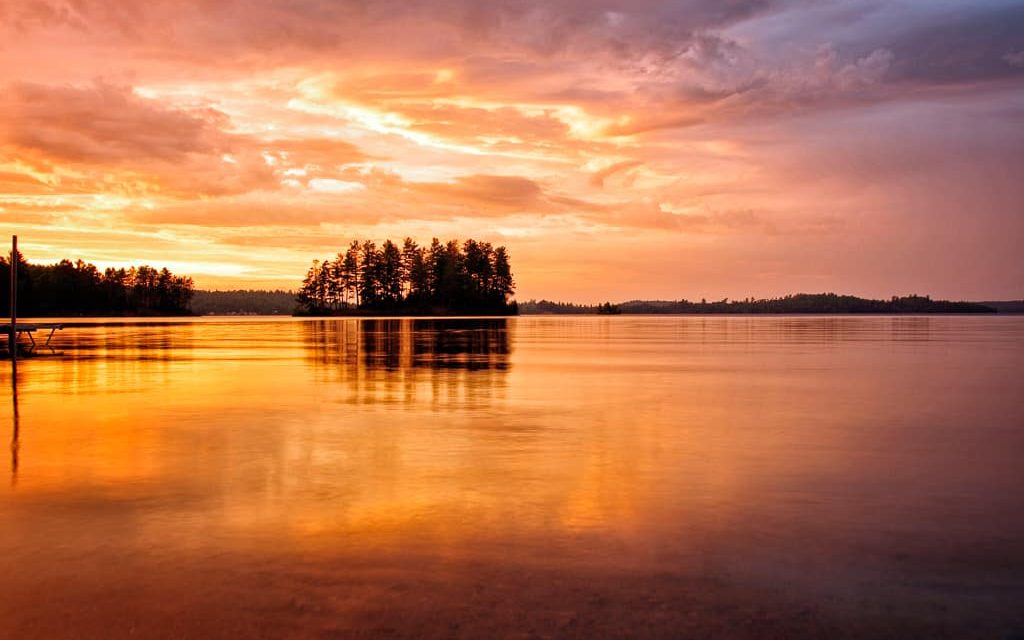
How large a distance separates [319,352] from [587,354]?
10941mm

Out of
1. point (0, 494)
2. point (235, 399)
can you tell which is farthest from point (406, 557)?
point (235, 399)

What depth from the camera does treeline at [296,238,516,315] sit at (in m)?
159

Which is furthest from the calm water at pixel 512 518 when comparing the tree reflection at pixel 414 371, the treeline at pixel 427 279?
the treeline at pixel 427 279

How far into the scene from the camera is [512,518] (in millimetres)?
6957

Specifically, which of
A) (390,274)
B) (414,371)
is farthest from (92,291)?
(414,371)

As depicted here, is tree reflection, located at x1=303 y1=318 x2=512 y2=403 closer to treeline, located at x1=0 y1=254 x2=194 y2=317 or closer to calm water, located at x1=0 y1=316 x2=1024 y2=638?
calm water, located at x1=0 y1=316 x2=1024 y2=638

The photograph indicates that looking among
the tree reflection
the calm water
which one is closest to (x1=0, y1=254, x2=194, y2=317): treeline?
the tree reflection

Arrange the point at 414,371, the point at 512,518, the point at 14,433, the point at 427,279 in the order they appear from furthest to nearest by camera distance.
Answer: the point at 427,279, the point at 414,371, the point at 14,433, the point at 512,518

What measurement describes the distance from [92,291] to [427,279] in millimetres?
78590

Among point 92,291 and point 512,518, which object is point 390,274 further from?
point 512,518

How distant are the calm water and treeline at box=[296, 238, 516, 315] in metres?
144

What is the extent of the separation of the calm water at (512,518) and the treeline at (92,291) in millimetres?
165082

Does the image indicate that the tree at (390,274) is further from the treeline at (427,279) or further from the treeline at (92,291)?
the treeline at (92,291)

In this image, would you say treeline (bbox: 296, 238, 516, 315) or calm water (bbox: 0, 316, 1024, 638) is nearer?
calm water (bbox: 0, 316, 1024, 638)
